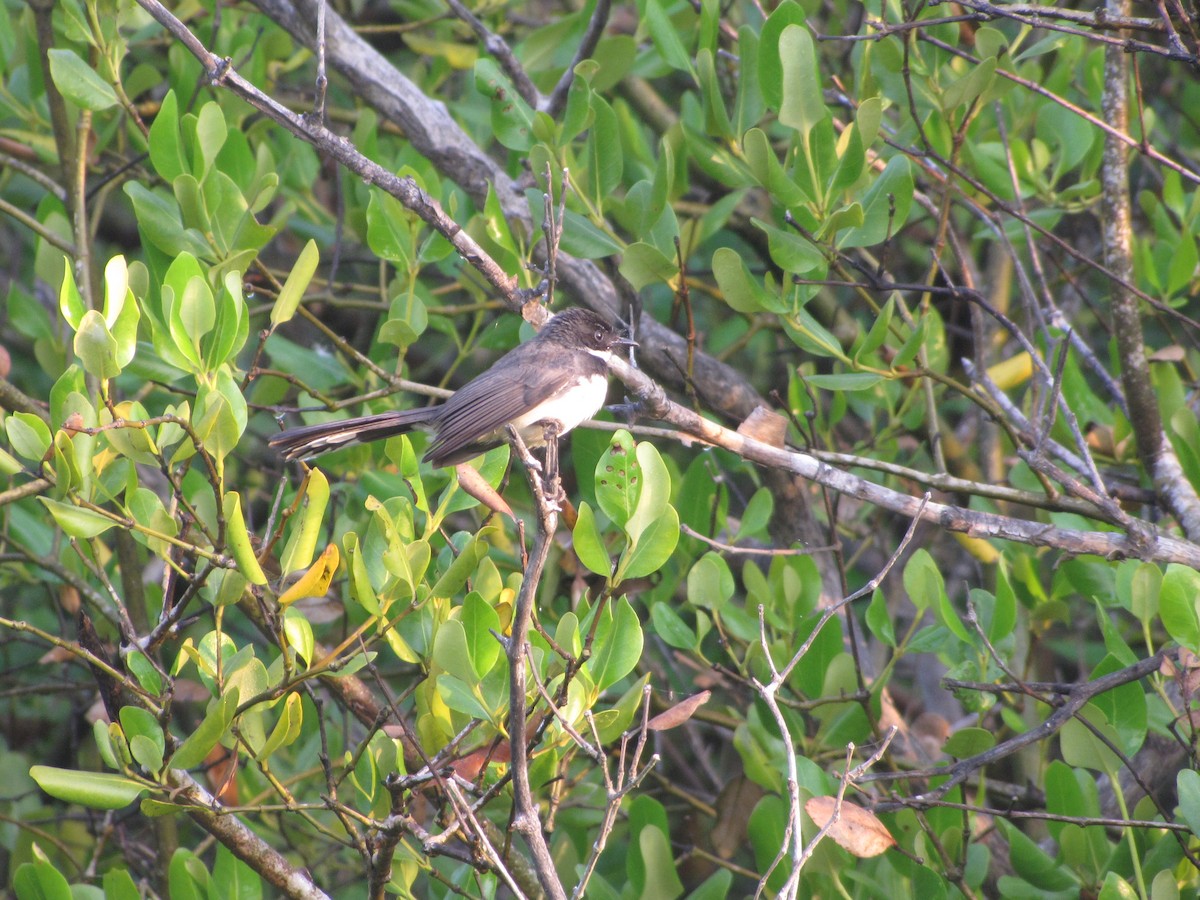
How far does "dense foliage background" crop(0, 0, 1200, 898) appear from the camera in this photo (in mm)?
2785

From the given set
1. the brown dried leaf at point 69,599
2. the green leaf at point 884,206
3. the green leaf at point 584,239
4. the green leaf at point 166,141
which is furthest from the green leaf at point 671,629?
the brown dried leaf at point 69,599

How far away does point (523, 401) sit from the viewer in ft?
14.4

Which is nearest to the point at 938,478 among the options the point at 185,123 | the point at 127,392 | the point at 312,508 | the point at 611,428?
the point at 611,428

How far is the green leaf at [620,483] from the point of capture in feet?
8.89

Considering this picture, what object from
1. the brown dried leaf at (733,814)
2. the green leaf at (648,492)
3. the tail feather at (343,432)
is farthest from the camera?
the brown dried leaf at (733,814)

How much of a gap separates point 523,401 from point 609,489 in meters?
1.71

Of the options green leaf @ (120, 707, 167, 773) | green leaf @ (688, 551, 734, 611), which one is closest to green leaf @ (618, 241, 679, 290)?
green leaf @ (688, 551, 734, 611)

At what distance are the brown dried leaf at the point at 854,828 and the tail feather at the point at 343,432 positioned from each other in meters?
1.90

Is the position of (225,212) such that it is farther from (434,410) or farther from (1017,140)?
(1017,140)

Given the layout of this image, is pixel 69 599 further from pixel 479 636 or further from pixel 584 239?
pixel 479 636

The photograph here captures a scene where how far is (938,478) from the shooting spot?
11.6 ft

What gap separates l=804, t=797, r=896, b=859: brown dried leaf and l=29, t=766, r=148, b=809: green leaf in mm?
1591

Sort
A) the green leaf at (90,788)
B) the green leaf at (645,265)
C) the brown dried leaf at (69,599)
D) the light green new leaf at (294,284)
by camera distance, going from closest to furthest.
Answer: the green leaf at (90,788)
the light green new leaf at (294,284)
the green leaf at (645,265)
the brown dried leaf at (69,599)

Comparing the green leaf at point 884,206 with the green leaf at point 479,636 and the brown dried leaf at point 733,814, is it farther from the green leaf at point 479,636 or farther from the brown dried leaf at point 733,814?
the brown dried leaf at point 733,814
